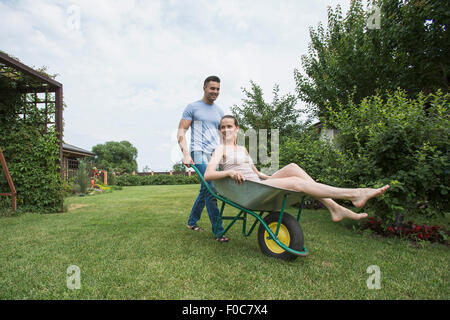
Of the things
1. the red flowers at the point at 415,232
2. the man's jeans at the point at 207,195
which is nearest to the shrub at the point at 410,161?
the red flowers at the point at 415,232

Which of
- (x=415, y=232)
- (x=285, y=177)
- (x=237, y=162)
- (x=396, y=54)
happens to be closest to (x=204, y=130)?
(x=237, y=162)

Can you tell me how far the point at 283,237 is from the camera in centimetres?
193

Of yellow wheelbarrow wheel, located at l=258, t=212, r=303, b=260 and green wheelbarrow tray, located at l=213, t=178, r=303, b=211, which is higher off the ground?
green wheelbarrow tray, located at l=213, t=178, r=303, b=211

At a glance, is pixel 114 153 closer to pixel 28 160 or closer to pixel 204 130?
pixel 28 160

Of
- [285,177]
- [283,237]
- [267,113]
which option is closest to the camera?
[283,237]

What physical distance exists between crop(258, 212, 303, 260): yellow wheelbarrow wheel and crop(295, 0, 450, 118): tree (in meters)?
2.40

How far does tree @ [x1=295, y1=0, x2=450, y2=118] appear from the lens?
435cm

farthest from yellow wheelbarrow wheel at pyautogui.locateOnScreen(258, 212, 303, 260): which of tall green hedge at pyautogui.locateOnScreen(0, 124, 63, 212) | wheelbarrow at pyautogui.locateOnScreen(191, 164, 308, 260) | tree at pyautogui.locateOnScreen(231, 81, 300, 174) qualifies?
tree at pyautogui.locateOnScreen(231, 81, 300, 174)

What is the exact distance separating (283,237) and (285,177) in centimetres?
50

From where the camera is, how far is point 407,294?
1.40 m

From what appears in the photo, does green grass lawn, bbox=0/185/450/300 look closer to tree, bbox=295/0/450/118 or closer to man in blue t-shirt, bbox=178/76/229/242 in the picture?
man in blue t-shirt, bbox=178/76/229/242
